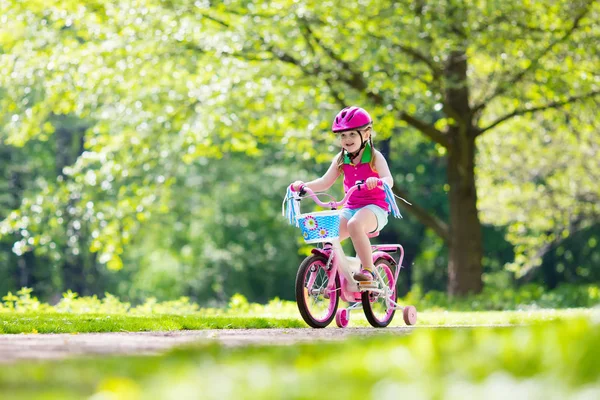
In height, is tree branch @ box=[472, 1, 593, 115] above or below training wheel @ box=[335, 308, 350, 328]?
above

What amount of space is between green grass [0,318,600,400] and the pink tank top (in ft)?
12.0

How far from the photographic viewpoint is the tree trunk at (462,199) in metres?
16.6

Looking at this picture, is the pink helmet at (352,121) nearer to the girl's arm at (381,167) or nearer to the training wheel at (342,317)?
the girl's arm at (381,167)

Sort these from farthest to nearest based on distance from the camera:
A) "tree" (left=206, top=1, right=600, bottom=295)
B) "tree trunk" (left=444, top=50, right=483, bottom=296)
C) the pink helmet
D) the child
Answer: "tree trunk" (left=444, top=50, right=483, bottom=296)
"tree" (left=206, top=1, right=600, bottom=295)
the pink helmet
the child

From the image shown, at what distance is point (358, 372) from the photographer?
3.19 metres

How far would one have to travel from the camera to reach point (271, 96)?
16453 millimetres

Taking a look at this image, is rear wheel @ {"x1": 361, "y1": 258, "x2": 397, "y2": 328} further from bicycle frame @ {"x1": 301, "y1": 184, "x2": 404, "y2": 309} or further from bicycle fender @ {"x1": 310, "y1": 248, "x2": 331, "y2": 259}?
bicycle fender @ {"x1": 310, "y1": 248, "x2": 331, "y2": 259}

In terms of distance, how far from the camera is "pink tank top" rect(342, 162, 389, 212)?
305 inches

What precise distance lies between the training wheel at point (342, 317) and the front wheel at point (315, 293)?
0.18 feet

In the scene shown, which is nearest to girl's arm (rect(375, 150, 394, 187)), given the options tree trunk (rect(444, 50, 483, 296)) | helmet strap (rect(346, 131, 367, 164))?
helmet strap (rect(346, 131, 367, 164))

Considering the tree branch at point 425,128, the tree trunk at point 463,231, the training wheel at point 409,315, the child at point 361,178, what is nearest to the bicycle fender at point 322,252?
the child at point 361,178

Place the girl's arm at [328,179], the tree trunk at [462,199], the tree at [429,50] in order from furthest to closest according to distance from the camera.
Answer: the tree trunk at [462,199] < the tree at [429,50] < the girl's arm at [328,179]

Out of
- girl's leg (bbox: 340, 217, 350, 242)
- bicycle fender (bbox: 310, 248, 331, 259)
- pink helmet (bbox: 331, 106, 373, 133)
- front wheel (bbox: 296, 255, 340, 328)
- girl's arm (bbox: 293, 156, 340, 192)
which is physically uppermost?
pink helmet (bbox: 331, 106, 373, 133)

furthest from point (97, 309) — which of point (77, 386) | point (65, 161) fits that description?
point (65, 161)
